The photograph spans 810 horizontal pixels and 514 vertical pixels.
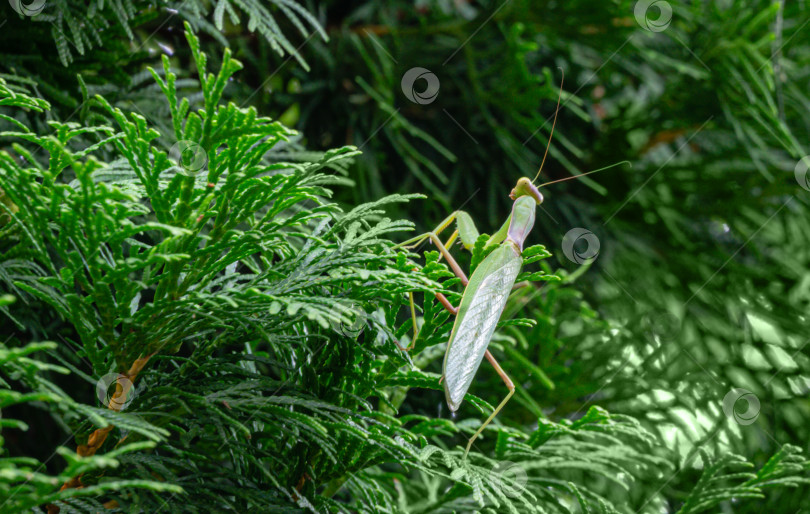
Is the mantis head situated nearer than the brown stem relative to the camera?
No

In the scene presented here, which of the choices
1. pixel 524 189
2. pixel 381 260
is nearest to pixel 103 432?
pixel 381 260

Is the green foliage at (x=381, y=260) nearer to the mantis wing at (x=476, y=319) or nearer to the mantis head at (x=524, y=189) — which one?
the mantis wing at (x=476, y=319)

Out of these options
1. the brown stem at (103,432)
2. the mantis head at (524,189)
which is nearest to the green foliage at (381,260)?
the brown stem at (103,432)

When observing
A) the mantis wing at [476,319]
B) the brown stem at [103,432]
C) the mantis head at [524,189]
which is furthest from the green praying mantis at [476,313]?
the brown stem at [103,432]

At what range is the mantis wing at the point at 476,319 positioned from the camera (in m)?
0.78

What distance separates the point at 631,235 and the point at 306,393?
150cm

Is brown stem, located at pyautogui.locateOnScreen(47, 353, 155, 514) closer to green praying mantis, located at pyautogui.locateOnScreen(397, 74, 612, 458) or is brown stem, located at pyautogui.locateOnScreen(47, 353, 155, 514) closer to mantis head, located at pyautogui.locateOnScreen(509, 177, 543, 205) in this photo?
green praying mantis, located at pyautogui.locateOnScreen(397, 74, 612, 458)

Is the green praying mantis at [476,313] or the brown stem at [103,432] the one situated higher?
the green praying mantis at [476,313]

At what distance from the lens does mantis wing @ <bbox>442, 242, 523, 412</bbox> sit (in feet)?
2.55

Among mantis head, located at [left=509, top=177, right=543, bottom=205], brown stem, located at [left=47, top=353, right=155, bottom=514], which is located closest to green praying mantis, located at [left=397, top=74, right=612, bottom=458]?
mantis head, located at [left=509, top=177, right=543, bottom=205]

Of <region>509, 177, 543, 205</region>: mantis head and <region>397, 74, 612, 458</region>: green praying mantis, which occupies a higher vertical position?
Result: <region>509, 177, 543, 205</region>: mantis head

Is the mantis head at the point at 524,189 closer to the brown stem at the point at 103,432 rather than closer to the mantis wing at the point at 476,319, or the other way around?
the mantis wing at the point at 476,319

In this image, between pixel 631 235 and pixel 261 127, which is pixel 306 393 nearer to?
pixel 261 127

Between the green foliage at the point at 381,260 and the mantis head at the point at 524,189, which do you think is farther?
the mantis head at the point at 524,189
